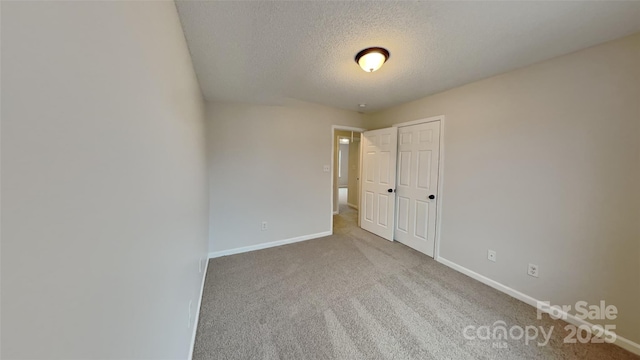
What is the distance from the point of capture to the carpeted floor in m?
1.48

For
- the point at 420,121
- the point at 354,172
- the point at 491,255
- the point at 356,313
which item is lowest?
the point at 356,313

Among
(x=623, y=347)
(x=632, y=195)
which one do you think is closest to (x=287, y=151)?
Answer: (x=632, y=195)

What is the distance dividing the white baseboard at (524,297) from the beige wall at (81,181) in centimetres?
280

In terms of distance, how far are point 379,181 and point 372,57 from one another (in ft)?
7.24

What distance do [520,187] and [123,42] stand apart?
9.37 ft

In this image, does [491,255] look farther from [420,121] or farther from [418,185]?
[420,121]

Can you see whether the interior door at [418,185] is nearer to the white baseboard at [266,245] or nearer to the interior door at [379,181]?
the interior door at [379,181]

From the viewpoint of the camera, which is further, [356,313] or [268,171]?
[268,171]

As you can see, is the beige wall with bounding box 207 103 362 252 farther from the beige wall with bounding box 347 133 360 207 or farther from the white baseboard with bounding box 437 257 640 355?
the beige wall with bounding box 347 133 360 207

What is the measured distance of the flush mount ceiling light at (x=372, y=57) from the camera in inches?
66.0

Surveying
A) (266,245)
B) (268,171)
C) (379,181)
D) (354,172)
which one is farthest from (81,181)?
(354,172)

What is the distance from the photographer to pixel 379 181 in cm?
358

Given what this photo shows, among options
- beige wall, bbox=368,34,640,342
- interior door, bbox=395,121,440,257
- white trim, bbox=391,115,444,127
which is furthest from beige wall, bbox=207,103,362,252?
beige wall, bbox=368,34,640,342

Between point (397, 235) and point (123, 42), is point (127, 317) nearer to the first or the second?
point (123, 42)
